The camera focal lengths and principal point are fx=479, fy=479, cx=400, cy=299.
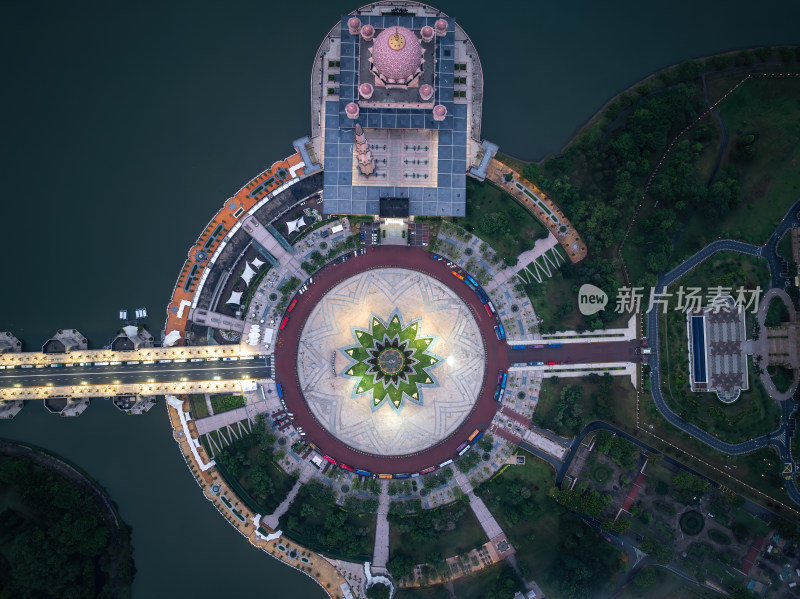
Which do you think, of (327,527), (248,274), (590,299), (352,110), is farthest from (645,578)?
(352,110)

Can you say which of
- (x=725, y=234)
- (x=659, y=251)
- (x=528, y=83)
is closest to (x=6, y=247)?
(x=528, y=83)

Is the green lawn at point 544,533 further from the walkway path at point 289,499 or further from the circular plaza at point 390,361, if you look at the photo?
the walkway path at point 289,499

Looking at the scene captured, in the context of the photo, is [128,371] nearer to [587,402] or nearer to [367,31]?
[367,31]

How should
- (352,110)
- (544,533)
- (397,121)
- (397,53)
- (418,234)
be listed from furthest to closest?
(418,234) < (544,533) < (397,121) < (352,110) < (397,53)

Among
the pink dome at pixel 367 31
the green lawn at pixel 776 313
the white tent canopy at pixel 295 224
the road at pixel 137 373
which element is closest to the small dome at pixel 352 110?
the pink dome at pixel 367 31

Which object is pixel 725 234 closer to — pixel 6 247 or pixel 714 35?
pixel 714 35

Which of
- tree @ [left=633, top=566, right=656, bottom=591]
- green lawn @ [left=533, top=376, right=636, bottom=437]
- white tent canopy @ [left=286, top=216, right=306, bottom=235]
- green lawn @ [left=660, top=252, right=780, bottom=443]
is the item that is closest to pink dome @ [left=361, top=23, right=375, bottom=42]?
white tent canopy @ [left=286, top=216, right=306, bottom=235]
